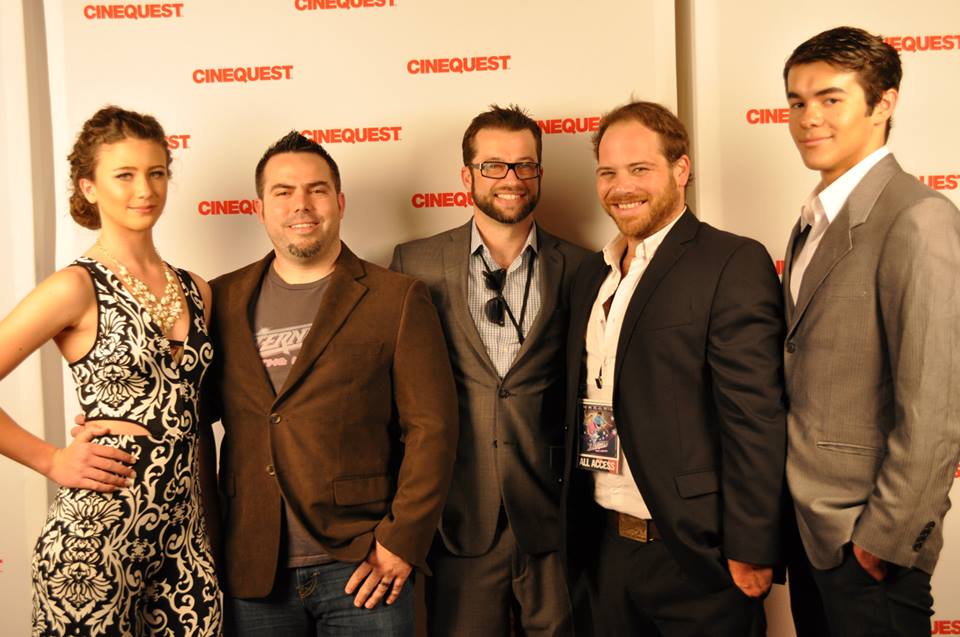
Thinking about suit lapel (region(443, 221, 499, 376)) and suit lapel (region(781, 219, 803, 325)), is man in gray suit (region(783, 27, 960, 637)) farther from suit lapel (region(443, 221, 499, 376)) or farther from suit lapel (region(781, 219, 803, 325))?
suit lapel (region(443, 221, 499, 376))

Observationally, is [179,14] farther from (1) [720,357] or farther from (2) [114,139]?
(1) [720,357]

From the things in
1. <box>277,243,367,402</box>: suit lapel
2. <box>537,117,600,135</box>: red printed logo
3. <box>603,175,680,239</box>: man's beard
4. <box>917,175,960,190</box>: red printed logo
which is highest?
<box>537,117,600,135</box>: red printed logo

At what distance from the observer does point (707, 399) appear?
2143 millimetres

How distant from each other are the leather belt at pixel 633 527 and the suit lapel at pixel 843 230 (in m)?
0.68

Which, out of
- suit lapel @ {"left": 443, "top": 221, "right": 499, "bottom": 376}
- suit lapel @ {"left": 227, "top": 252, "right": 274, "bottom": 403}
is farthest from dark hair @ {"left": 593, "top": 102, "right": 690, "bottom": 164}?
suit lapel @ {"left": 227, "top": 252, "right": 274, "bottom": 403}

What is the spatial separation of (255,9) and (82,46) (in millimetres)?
749

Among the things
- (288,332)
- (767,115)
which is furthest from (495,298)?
(767,115)

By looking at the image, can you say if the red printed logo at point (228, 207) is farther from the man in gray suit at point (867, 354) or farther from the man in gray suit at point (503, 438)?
the man in gray suit at point (867, 354)

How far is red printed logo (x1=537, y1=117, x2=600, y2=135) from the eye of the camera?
320 centimetres

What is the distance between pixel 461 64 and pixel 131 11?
1413 millimetres

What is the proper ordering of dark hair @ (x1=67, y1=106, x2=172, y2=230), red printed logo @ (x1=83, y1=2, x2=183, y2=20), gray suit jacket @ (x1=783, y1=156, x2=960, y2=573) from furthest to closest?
red printed logo @ (x1=83, y1=2, x2=183, y2=20)
dark hair @ (x1=67, y1=106, x2=172, y2=230)
gray suit jacket @ (x1=783, y1=156, x2=960, y2=573)

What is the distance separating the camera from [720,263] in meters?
2.14

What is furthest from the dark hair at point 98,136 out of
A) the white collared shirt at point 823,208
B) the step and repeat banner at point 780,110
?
the step and repeat banner at point 780,110

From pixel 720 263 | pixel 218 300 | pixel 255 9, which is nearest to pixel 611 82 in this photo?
pixel 720 263
